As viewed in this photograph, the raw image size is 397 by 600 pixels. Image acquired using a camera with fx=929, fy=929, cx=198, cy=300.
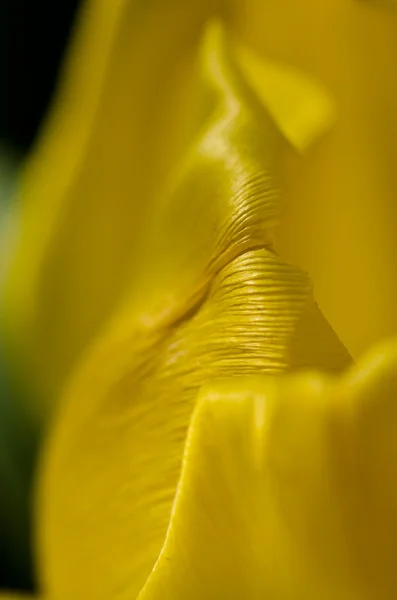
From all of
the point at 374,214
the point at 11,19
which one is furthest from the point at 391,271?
the point at 11,19

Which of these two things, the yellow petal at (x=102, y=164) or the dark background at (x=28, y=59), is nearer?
the yellow petal at (x=102, y=164)

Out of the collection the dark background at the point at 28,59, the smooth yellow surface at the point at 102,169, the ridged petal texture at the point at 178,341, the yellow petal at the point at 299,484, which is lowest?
the yellow petal at the point at 299,484

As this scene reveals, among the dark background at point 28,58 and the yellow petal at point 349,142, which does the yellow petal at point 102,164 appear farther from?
the dark background at point 28,58

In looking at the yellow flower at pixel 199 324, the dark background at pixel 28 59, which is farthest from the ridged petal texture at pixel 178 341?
the dark background at pixel 28 59

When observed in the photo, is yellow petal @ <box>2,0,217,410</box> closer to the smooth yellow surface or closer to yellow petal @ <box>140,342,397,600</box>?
the smooth yellow surface

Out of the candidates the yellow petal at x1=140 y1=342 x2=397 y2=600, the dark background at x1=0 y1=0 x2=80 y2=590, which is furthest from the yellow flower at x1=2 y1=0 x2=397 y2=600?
the dark background at x1=0 y1=0 x2=80 y2=590

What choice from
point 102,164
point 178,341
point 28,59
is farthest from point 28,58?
point 178,341
